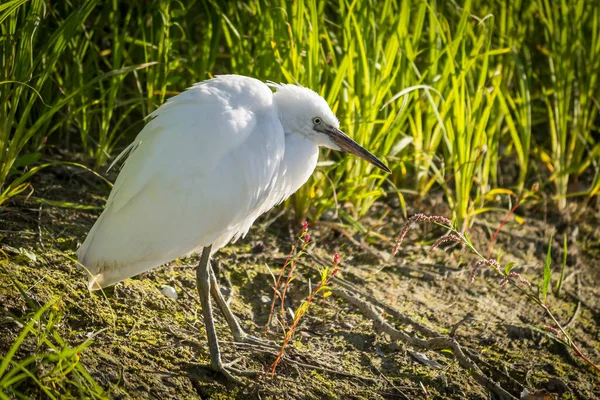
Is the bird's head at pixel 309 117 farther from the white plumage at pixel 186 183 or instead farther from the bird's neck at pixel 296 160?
the white plumage at pixel 186 183

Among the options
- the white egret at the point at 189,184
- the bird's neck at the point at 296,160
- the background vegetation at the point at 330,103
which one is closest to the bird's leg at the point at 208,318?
the white egret at the point at 189,184

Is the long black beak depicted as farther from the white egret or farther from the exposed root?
the exposed root

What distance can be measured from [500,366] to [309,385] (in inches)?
37.2

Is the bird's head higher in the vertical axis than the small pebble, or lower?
higher

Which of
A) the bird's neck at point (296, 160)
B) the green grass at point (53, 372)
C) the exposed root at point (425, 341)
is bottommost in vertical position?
the exposed root at point (425, 341)

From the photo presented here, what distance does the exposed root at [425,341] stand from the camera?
2.96m

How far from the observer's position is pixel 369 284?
3.69 m

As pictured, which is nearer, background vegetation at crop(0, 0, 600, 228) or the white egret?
the white egret

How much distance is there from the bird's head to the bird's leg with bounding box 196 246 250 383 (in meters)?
0.67

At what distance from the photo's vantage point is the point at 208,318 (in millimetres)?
2857

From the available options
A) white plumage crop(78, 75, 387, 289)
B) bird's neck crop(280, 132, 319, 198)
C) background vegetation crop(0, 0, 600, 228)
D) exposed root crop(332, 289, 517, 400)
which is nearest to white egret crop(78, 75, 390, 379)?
white plumage crop(78, 75, 387, 289)

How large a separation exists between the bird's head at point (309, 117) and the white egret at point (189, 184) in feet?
0.69

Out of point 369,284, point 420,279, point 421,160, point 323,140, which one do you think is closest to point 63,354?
point 323,140

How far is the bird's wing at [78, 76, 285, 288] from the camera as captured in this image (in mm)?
2717
